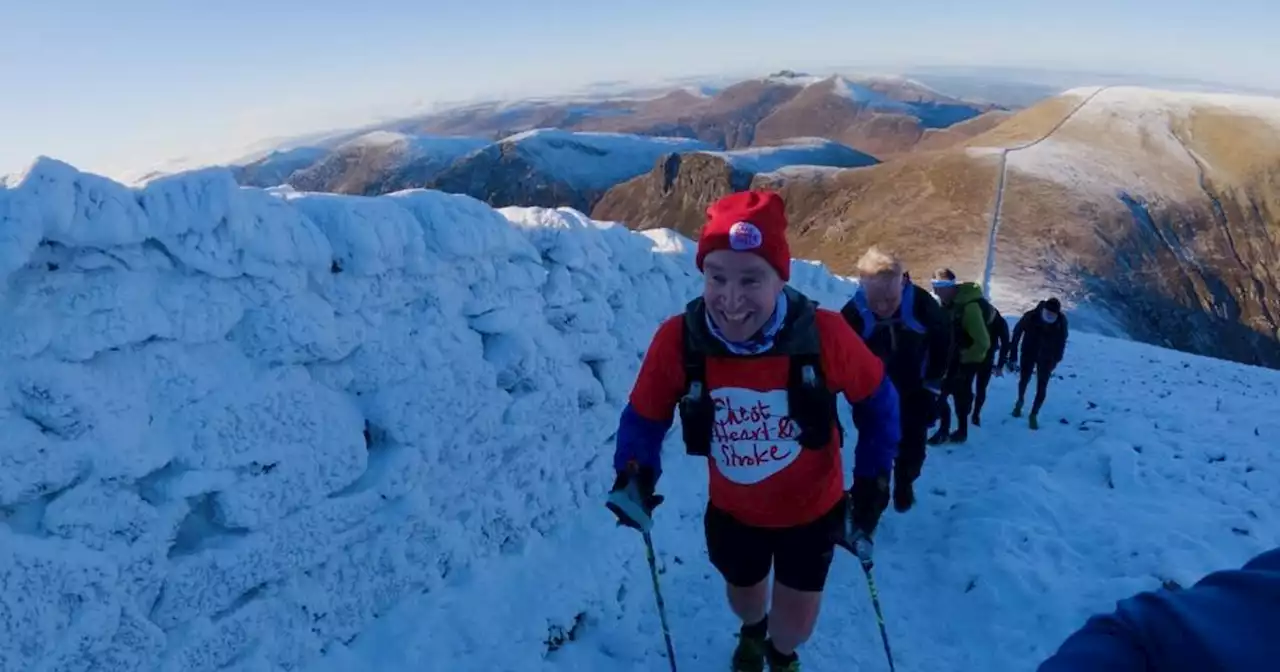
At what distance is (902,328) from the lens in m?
6.33

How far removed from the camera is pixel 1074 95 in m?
110

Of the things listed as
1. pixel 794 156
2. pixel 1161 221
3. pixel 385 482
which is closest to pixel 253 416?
pixel 385 482

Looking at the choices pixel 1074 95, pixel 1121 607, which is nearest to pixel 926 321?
pixel 1121 607

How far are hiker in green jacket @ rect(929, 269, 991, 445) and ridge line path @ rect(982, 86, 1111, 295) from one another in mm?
21268

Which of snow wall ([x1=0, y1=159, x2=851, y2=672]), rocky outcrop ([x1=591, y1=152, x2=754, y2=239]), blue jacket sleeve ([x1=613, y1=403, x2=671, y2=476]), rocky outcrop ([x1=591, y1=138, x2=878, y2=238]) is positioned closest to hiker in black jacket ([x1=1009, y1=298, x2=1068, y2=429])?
snow wall ([x1=0, y1=159, x2=851, y2=672])

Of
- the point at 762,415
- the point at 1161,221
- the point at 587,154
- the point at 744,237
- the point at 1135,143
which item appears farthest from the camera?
the point at 587,154

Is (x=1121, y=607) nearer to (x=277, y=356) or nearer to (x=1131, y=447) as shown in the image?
(x=277, y=356)

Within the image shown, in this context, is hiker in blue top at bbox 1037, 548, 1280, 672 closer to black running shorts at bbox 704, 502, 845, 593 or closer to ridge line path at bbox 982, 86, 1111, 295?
black running shorts at bbox 704, 502, 845, 593

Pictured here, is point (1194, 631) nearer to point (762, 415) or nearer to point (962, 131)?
point (762, 415)

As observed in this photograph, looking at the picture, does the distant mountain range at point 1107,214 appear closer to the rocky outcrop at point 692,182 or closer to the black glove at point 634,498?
the rocky outcrop at point 692,182

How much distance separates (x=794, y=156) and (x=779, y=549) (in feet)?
430

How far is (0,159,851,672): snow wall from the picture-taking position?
3.57m

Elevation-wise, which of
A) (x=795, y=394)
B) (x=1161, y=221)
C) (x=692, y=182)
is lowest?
(x=1161, y=221)

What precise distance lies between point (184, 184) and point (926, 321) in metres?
5.35
